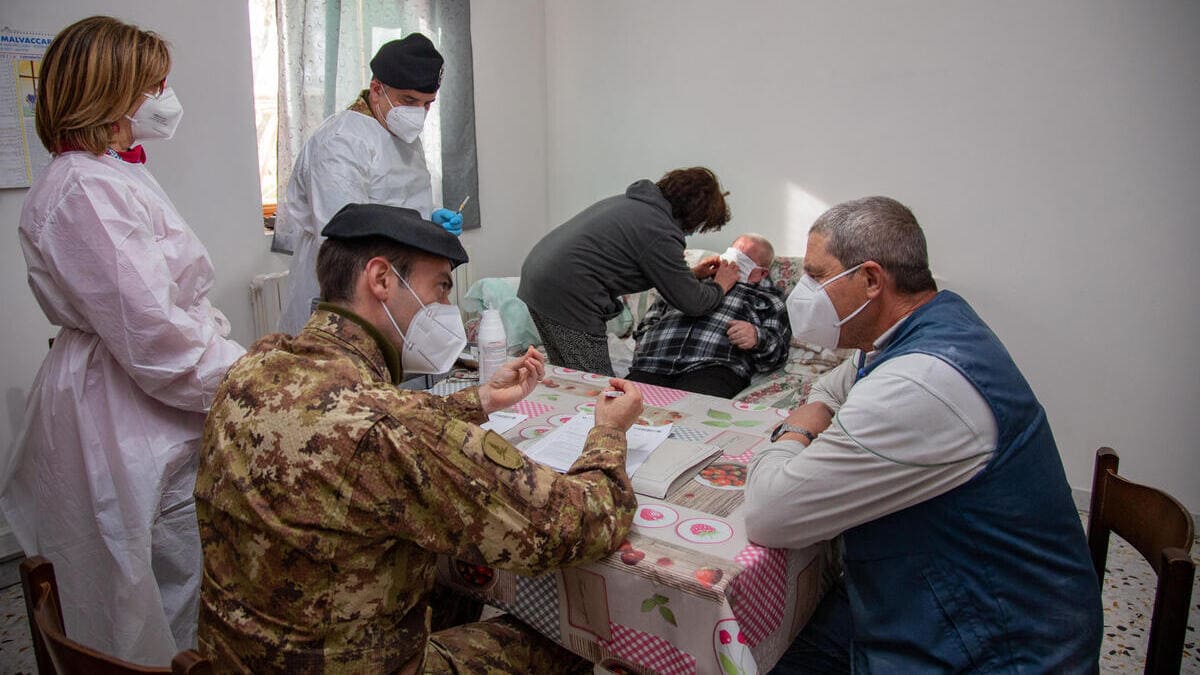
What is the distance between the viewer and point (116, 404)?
157 centimetres

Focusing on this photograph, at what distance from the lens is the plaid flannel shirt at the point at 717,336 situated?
9.04 ft

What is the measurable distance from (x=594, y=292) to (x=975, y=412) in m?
1.59

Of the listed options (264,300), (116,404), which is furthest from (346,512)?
(264,300)

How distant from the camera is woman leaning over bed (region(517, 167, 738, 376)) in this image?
2.52m

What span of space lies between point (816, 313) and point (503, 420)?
2.28ft

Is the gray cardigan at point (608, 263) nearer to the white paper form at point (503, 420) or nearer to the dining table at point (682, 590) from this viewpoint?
the white paper form at point (503, 420)

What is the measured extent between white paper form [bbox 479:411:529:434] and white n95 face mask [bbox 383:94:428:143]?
1.21 metres

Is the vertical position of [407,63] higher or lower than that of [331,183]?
higher

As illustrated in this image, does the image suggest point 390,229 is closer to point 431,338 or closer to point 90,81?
point 431,338

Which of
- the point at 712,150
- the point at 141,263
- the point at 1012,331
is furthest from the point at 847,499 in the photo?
the point at 712,150

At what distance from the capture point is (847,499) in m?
1.08

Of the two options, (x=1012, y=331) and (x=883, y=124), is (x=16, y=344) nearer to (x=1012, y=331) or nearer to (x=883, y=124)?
(x=883, y=124)

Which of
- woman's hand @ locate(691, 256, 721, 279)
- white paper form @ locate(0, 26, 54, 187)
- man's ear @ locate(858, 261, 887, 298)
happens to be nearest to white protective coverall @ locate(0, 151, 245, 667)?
white paper form @ locate(0, 26, 54, 187)

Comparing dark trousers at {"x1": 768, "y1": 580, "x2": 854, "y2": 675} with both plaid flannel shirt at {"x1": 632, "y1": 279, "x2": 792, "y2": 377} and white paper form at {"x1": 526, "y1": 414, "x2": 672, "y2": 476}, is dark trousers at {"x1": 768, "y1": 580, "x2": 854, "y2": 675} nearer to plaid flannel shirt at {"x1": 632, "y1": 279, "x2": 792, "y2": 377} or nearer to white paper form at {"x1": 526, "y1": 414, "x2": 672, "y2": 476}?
white paper form at {"x1": 526, "y1": 414, "x2": 672, "y2": 476}
